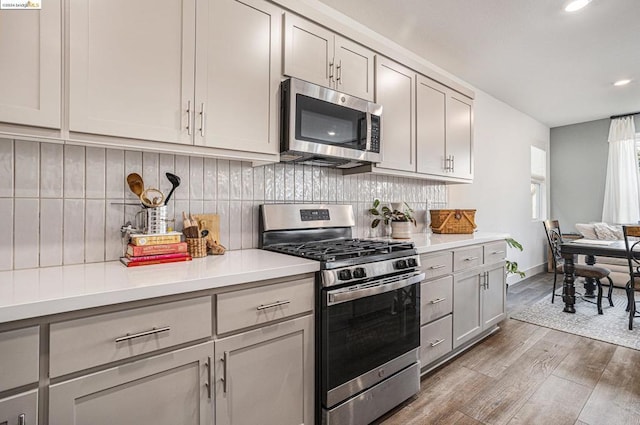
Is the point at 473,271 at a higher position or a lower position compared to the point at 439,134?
lower

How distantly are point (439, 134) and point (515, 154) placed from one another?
9.34ft

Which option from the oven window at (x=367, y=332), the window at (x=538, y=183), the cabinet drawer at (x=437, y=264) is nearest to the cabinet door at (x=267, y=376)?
the oven window at (x=367, y=332)

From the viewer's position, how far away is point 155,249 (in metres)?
1.42

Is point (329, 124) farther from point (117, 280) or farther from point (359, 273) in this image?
→ point (117, 280)

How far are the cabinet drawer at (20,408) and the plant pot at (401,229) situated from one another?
7.32 ft

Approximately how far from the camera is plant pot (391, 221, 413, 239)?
2.57 metres

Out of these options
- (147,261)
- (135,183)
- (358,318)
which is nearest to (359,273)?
(358,318)

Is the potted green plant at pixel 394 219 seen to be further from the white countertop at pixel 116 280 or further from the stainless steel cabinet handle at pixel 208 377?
the stainless steel cabinet handle at pixel 208 377

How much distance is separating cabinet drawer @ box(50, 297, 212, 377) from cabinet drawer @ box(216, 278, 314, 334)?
65 mm

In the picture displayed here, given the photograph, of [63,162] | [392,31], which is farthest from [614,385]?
[63,162]

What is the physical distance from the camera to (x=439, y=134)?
280 centimetres

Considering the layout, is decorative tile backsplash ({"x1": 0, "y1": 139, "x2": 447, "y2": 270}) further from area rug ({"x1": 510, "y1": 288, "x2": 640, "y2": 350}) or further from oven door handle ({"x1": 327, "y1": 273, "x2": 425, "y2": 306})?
area rug ({"x1": 510, "y1": 288, "x2": 640, "y2": 350})

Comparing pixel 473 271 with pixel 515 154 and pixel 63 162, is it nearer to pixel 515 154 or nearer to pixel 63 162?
pixel 63 162

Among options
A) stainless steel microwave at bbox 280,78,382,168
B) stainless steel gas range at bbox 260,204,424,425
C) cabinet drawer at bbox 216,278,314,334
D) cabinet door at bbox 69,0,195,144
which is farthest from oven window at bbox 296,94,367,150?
cabinet drawer at bbox 216,278,314,334
